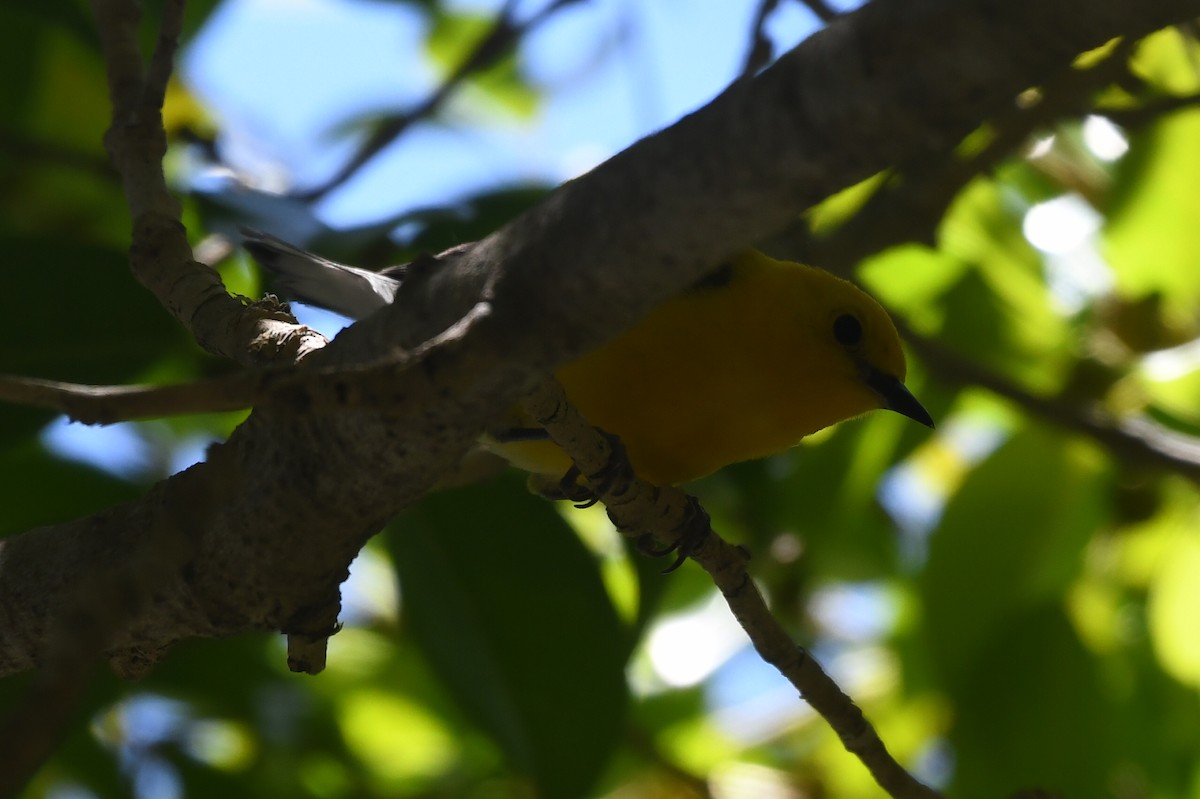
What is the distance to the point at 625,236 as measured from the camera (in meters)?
1.20

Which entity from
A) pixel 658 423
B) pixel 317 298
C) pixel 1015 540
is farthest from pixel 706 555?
pixel 1015 540

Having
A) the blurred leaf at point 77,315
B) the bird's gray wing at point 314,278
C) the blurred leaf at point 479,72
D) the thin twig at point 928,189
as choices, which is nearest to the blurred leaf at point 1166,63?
the thin twig at point 928,189

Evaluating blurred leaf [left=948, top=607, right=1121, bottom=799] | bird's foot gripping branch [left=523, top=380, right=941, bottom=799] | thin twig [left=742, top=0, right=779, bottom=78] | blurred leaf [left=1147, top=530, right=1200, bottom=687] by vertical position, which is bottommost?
blurred leaf [left=948, top=607, right=1121, bottom=799]

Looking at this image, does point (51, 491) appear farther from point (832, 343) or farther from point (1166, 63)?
point (1166, 63)

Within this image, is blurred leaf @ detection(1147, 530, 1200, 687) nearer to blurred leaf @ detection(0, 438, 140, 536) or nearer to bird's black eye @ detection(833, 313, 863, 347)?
bird's black eye @ detection(833, 313, 863, 347)

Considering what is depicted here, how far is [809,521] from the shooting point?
4.00m

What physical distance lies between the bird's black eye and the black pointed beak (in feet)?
0.30

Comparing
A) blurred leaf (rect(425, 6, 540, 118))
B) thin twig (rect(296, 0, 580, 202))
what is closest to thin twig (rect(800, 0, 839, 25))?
thin twig (rect(296, 0, 580, 202))

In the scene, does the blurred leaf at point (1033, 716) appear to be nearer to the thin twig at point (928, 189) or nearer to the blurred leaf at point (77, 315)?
the thin twig at point (928, 189)

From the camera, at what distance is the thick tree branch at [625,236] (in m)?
1.03

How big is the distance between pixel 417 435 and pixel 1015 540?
2.60m

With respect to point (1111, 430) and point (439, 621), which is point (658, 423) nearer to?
point (439, 621)

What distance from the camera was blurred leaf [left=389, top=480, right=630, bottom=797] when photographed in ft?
9.82

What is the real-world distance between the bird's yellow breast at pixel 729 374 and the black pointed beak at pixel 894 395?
0.03m
